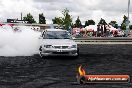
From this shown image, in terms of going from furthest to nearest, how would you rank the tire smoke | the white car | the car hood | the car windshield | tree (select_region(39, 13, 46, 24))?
tree (select_region(39, 13, 46, 24)), the tire smoke, the car windshield, the car hood, the white car

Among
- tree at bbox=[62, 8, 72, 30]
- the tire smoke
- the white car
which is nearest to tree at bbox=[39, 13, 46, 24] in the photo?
tree at bbox=[62, 8, 72, 30]

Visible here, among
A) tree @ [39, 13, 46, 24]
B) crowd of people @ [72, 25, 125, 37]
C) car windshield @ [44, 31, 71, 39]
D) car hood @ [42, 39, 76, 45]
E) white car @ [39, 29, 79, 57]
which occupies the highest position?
tree @ [39, 13, 46, 24]

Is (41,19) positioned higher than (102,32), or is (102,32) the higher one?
(41,19)

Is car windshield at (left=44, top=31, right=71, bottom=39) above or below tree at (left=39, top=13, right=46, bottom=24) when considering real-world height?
below

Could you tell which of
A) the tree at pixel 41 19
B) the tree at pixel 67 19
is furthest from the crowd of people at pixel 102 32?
the tree at pixel 41 19

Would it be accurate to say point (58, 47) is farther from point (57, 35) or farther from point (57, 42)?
point (57, 35)

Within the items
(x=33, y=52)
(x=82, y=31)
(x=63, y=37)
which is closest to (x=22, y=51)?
(x=33, y=52)

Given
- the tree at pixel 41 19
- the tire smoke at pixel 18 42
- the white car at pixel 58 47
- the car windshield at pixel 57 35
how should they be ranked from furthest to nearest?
the tree at pixel 41 19
the tire smoke at pixel 18 42
the car windshield at pixel 57 35
the white car at pixel 58 47

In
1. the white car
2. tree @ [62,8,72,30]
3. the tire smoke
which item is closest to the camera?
the white car

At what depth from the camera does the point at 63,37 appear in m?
21.3

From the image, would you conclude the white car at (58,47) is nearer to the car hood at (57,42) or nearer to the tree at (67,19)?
the car hood at (57,42)

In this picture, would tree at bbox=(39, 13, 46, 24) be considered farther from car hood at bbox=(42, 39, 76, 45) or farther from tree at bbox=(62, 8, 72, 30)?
car hood at bbox=(42, 39, 76, 45)

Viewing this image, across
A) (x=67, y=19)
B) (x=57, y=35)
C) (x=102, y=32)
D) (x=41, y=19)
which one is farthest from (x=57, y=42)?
(x=41, y=19)

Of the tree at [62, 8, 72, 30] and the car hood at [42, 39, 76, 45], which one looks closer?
the car hood at [42, 39, 76, 45]
